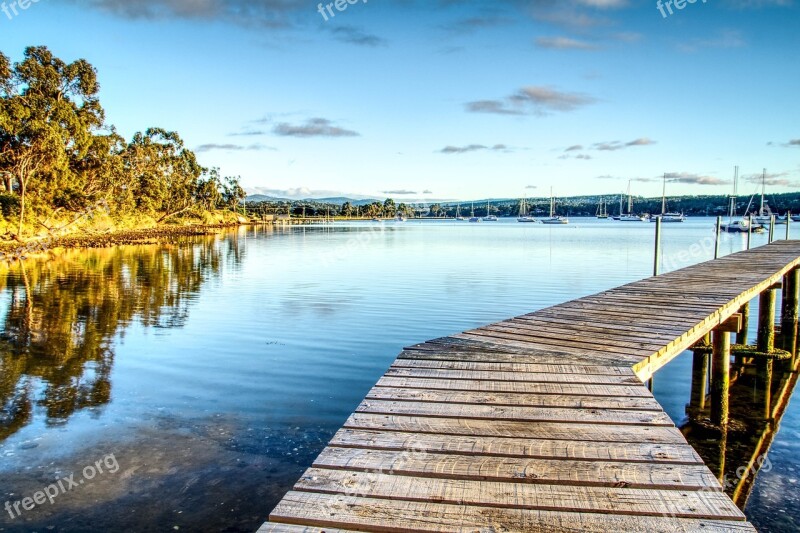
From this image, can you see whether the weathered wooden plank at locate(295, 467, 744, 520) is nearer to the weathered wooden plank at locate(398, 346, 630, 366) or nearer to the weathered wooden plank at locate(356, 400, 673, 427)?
the weathered wooden plank at locate(356, 400, 673, 427)

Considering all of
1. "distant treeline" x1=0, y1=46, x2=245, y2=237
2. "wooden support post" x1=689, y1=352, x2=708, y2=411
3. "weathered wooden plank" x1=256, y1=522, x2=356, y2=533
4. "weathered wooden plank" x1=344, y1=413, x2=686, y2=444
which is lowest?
"wooden support post" x1=689, y1=352, x2=708, y2=411

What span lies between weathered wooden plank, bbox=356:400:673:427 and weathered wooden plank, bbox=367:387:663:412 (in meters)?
0.09

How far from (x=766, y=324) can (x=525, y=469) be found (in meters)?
11.8

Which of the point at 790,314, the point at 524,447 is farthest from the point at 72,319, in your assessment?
the point at 790,314

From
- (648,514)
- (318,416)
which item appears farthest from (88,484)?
(648,514)

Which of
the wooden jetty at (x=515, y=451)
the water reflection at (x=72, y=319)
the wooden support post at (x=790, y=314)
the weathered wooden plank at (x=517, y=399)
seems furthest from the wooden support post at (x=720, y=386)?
the water reflection at (x=72, y=319)

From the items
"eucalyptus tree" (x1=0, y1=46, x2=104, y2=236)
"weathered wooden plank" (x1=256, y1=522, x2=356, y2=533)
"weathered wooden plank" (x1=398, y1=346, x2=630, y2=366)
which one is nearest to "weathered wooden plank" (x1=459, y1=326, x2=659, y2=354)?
"weathered wooden plank" (x1=398, y1=346, x2=630, y2=366)

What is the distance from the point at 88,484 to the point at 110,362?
4985mm

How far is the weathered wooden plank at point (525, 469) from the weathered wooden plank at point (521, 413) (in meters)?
0.75

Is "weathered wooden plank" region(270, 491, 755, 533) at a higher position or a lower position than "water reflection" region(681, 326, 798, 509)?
higher

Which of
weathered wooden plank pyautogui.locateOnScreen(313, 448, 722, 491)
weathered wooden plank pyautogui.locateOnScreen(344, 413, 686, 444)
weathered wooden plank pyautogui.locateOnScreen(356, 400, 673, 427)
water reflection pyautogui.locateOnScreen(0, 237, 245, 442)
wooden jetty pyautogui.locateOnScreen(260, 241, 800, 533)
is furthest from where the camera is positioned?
water reflection pyautogui.locateOnScreen(0, 237, 245, 442)

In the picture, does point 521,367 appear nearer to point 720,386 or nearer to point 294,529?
point 294,529

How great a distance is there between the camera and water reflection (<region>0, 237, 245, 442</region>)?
8.23m

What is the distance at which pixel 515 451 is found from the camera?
12.1ft
